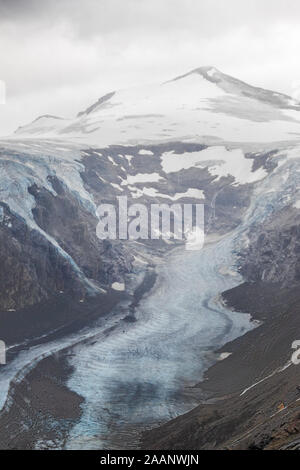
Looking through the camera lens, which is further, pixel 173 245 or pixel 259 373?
pixel 173 245

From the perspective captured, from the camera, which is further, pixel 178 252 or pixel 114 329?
pixel 178 252

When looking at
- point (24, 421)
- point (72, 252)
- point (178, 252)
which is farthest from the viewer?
point (178, 252)

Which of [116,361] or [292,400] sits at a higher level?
[292,400]

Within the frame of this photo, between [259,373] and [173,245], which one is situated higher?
[173,245]

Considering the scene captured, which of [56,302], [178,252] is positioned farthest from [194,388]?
[178,252]

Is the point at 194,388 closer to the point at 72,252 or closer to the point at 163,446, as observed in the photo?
the point at 163,446

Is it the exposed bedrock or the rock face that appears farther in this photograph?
the rock face

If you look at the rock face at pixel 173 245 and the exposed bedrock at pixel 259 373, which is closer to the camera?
the exposed bedrock at pixel 259 373

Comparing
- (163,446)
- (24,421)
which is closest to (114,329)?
(24,421)

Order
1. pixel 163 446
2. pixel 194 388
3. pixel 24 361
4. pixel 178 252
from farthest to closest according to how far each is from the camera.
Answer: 1. pixel 178 252
2. pixel 24 361
3. pixel 194 388
4. pixel 163 446
